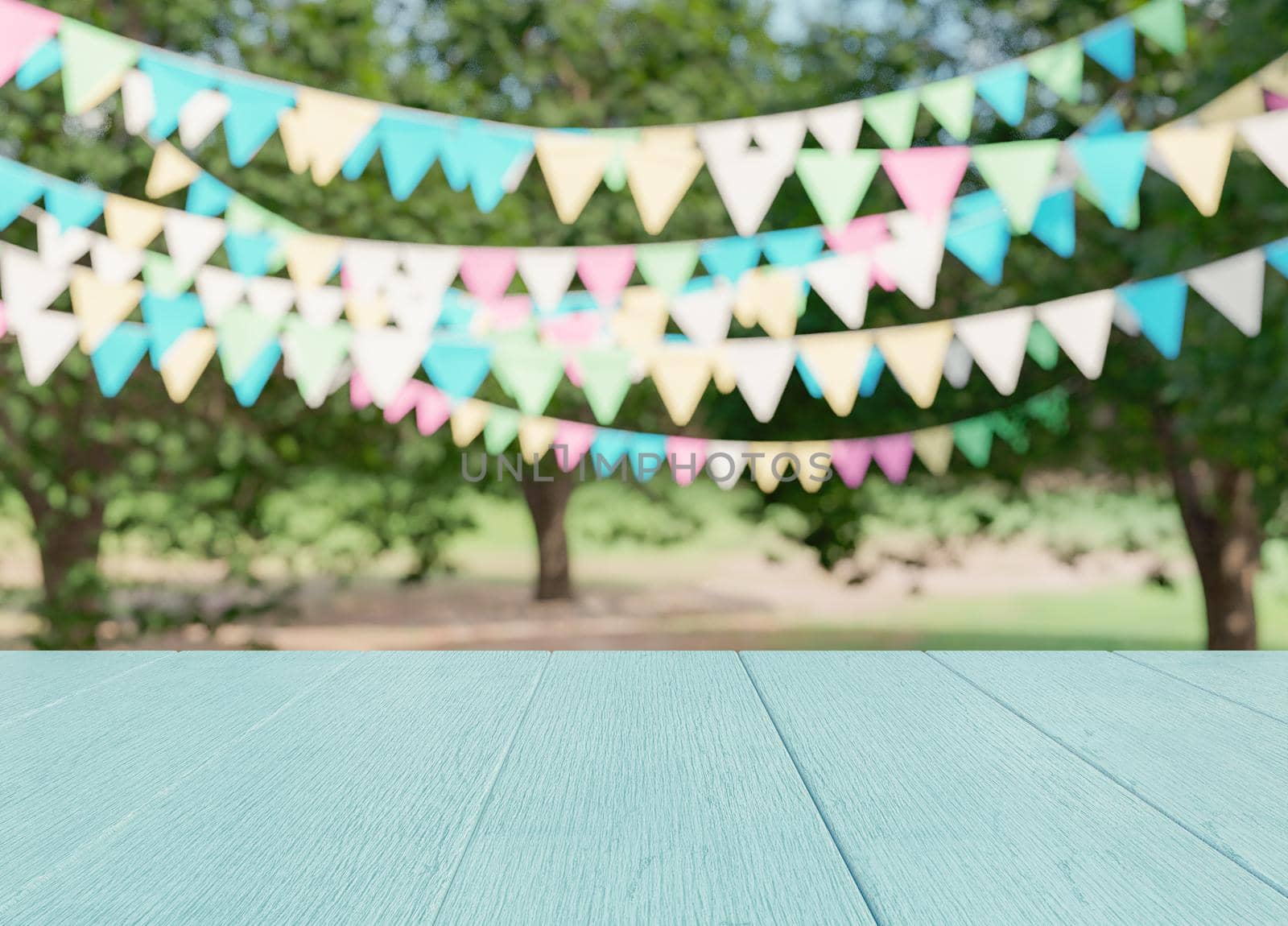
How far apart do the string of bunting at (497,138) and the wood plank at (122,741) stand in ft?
2.22

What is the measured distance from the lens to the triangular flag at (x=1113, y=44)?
173 cm

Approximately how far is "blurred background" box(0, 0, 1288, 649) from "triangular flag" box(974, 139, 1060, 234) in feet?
4.83

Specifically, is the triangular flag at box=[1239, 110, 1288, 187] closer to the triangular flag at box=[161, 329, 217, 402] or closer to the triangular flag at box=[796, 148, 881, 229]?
the triangular flag at box=[796, 148, 881, 229]

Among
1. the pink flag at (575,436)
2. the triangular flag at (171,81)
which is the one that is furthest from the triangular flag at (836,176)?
the triangular flag at (171,81)

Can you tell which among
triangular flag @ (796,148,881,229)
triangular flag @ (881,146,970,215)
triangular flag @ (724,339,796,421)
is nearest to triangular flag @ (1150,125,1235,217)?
triangular flag @ (881,146,970,215)

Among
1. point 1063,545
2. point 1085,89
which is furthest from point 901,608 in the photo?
point 1085,89

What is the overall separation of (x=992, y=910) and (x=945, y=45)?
2.72 metres

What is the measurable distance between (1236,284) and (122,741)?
147cm

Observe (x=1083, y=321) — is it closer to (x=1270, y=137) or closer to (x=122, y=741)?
(x=1270, y=137)

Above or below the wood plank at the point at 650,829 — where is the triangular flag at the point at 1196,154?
above

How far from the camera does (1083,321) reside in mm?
1576

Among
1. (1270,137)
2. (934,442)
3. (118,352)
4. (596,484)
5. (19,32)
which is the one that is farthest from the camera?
(596,484)

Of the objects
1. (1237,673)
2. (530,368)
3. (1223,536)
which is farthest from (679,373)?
(1223,536)

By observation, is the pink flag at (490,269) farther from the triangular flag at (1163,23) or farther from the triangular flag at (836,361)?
the triangular flag at (1163,23)
